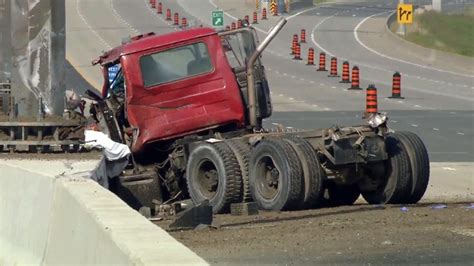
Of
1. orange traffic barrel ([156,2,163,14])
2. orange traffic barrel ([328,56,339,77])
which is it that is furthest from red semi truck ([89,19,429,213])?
orange traffic barrel ([156,2,163,14])

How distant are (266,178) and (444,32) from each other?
6041cm

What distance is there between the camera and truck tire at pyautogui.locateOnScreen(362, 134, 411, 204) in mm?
14742

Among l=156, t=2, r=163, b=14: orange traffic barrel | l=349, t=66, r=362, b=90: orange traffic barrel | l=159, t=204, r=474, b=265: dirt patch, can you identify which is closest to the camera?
l=159, t=204, r=474, b=265: dirt patch

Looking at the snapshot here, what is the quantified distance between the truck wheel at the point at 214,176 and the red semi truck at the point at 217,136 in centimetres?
1

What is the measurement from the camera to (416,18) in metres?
76.0

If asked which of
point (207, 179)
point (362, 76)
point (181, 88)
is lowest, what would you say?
point (362, 76)

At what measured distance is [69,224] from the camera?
321 inches

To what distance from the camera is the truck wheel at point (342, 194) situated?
15.4 meters

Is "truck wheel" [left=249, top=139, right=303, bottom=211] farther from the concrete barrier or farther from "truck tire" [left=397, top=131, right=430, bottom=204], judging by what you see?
the concrete barrier

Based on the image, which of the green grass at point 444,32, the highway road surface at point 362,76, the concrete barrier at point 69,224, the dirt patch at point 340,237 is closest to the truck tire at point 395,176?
the dirt patch at point 340,237

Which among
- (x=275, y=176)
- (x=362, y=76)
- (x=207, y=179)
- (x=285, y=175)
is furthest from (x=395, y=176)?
(x=362, y=76)

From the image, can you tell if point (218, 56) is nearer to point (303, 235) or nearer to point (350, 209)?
point (350, 209)

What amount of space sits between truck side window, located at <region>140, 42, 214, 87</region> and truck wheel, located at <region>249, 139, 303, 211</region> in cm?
176

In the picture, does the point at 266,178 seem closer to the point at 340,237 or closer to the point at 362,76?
the point at 340,237
